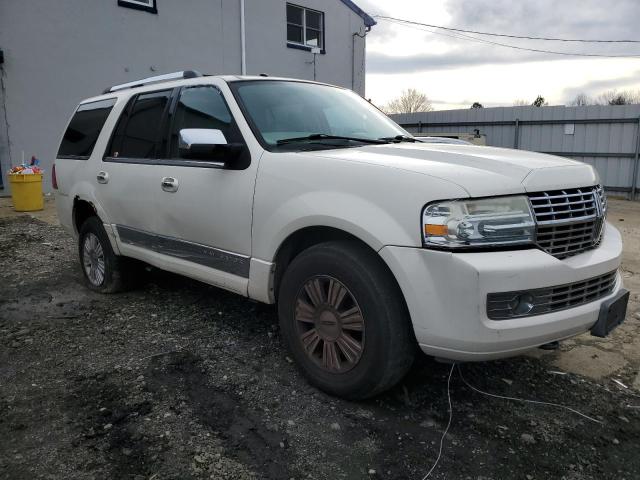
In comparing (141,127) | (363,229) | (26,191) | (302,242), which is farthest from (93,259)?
(26,191)

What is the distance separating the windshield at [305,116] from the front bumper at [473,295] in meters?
1.21

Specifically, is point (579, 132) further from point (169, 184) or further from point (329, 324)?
point (329, 324)

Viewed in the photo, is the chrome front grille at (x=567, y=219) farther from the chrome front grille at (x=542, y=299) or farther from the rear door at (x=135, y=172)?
the rear door at (x=135, y=172)

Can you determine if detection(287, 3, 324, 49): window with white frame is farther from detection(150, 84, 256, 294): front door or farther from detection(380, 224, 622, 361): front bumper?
detection(380, 224, 622, 361): front bumper

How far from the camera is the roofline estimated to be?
57.9 ft

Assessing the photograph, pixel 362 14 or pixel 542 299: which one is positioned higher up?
pixel 362 14

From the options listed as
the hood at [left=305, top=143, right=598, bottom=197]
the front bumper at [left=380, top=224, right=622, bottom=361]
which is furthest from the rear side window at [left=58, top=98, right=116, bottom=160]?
the front bumper at [left=380, top=224, right=622, bottom=361]

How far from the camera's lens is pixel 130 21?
40.9 feet

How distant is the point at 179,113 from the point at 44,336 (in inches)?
77.4

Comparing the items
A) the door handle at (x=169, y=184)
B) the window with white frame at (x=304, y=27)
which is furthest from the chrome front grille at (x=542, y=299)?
the window with white frame at (x=304, y=27)

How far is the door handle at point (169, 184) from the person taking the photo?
3.78m

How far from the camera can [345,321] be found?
2.80 m

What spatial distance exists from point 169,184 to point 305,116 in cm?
108

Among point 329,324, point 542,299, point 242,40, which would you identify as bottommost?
point 329,324
